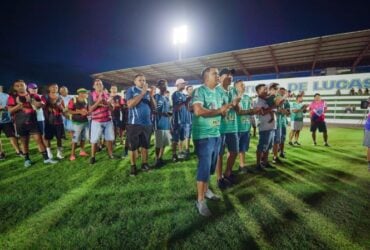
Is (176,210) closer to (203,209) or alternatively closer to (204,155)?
(203,209)

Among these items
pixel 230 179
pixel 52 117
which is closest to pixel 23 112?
pixel 52 117

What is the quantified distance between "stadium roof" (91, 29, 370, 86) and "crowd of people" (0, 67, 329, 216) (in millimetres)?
14144

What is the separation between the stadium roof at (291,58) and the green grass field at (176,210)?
1588 cm

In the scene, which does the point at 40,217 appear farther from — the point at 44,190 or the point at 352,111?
the point at 352,111

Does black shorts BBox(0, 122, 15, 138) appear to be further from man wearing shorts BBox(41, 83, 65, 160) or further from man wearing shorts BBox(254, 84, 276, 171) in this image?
man wearing shorts BBox(254, 84, 276, 171)

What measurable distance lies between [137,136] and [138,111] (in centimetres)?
61

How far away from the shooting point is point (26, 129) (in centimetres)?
640

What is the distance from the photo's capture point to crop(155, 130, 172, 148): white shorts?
647cm

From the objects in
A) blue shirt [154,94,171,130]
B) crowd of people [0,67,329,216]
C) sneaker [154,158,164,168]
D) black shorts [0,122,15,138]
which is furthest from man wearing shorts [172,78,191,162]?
black shorts [0,122,15,138]

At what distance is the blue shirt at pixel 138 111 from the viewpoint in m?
5.35

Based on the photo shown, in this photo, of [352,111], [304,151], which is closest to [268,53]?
[352,111]

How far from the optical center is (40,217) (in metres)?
3.39

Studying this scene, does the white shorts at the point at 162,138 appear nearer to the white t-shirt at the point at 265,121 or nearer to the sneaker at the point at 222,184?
the sneaker at the point at 222,184

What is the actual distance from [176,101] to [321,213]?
470 cm
